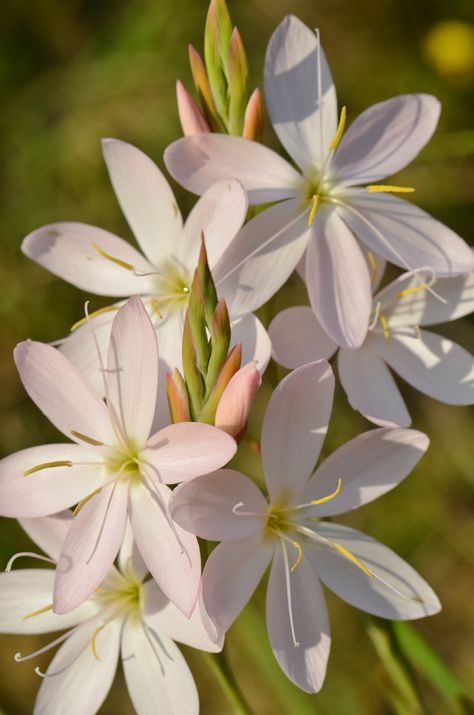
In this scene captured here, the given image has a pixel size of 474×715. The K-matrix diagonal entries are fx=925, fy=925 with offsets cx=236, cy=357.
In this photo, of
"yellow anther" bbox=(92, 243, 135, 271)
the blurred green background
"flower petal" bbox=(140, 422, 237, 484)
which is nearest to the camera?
"flower petal" bbox=(140, 422, 237, 484)

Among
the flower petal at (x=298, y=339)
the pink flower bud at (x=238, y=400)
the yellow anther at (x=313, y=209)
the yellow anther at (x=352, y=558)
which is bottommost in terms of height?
the yellow anther at (x=352, y=558)

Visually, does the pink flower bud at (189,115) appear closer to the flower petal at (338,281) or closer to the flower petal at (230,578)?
the flower petal at (338,281)

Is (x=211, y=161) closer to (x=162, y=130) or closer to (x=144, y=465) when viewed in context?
(x=144, y=465)

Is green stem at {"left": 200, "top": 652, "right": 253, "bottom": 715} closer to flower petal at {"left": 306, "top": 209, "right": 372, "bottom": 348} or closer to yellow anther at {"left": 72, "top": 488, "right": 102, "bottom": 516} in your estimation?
yellow anther at {"left": 72, "top": 488, "right": 102, "bottom": 516}

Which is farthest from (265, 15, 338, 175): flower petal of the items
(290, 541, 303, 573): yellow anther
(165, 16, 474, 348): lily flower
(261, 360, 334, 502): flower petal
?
(290, 541, 303, 573): yellow anther

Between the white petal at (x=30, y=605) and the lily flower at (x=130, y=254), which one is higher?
the lily flower at (x=130, y=254)

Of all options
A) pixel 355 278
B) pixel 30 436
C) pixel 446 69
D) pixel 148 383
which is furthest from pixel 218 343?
pixel 446 69

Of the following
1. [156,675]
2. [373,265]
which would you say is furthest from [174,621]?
[373,265]

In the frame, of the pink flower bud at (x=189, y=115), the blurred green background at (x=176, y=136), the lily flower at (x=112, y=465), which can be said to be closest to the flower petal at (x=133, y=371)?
the lily flower at (x=112, y=465)
